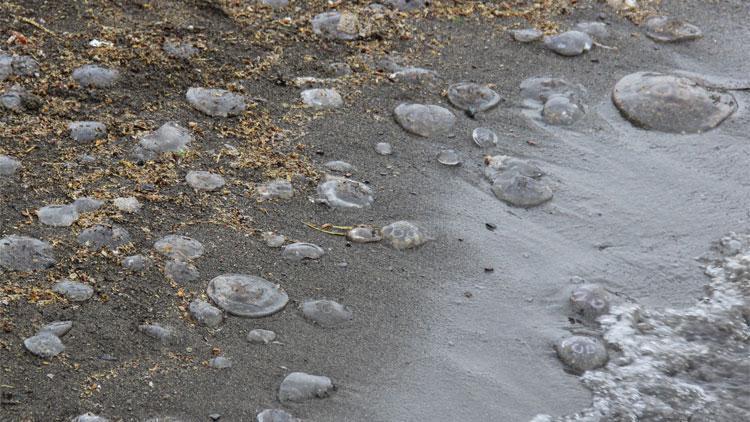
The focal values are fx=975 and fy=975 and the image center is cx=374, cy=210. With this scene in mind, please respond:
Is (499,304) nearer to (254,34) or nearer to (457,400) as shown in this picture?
(457,400)

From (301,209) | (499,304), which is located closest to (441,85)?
(301,209)

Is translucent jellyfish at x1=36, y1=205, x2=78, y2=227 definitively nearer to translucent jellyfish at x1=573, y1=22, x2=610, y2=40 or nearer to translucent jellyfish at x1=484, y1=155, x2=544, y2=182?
translucent jellyfish at x1=484, y1=155, x2=544, y2=182

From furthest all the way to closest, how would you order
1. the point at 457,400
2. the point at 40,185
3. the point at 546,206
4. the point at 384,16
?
the point at 384,16 → the point at 546,206 → the point at 40,185 → the point at 457,400

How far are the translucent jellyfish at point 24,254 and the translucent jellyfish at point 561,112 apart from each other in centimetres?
220

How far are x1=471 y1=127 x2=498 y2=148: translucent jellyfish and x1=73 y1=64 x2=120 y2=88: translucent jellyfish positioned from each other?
1532 mm

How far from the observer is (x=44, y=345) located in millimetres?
2828

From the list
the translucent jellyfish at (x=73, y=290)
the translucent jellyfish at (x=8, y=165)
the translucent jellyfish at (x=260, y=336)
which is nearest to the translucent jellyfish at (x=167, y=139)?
the translucent jellyfish at (x=8, y=165)

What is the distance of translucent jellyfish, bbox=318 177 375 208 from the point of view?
3.63 meters

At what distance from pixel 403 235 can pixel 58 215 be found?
120 cm

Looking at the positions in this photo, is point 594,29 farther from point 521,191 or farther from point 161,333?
point 161,333

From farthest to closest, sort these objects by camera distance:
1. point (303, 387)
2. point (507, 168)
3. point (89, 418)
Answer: point (507, 168) → point (303, 387) → point (89, 418)

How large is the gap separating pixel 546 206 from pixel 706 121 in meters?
1.05

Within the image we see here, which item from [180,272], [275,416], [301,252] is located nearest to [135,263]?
[180,272]

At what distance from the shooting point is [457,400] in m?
2.91
